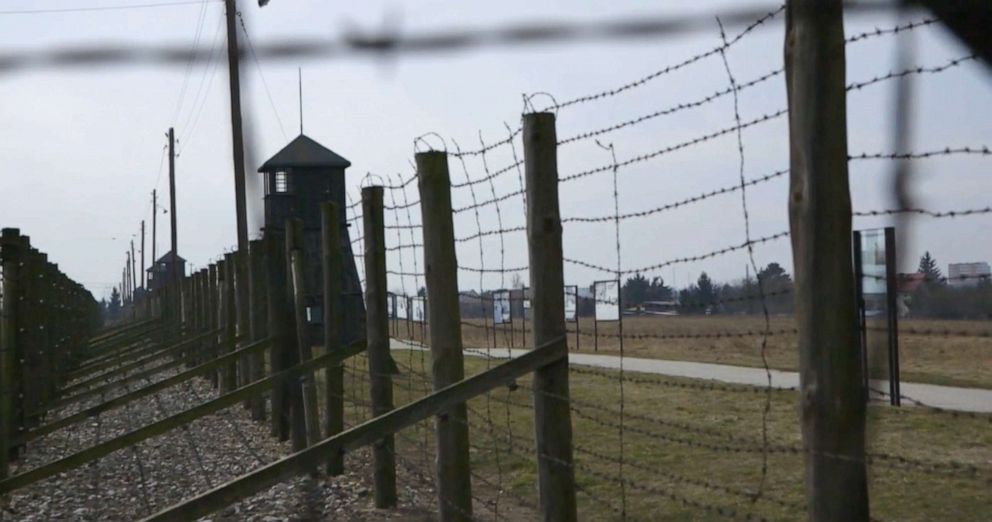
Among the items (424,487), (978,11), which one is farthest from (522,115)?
(424,487)

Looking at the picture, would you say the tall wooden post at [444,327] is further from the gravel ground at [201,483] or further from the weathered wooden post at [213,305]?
the weathered wooden post at [213,305]

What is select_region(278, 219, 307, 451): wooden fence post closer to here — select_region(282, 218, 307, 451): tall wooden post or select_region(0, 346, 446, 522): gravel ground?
select_region(282, 218, 307, 451): tall wooden post

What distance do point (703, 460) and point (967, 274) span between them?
25.2ft

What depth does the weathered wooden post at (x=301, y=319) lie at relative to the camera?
1075 centimetres

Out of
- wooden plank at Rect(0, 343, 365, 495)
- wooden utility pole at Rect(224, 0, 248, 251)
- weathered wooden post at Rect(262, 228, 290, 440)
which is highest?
wooden utility pole at Rect(224, 0, 248, 251)

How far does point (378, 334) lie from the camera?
8195 millimetres

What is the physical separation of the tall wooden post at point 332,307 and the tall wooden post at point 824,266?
657 cm

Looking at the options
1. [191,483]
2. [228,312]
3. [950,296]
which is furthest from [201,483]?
[950,296]

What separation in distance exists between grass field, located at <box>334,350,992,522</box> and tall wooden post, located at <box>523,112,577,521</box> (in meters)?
0.37

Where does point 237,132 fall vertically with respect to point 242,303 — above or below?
above

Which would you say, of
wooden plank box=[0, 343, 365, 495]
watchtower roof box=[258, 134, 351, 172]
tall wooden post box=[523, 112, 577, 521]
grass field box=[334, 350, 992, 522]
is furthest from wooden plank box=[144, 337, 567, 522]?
watchtower roof box=[258, 134, 351, 172]

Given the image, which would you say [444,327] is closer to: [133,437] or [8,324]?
[133,437]

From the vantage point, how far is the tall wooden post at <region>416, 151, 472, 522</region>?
6570mm

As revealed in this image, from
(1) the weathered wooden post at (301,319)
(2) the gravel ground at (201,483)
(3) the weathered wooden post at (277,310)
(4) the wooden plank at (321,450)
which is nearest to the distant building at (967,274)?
(4) the wooden plank at (321,450)
